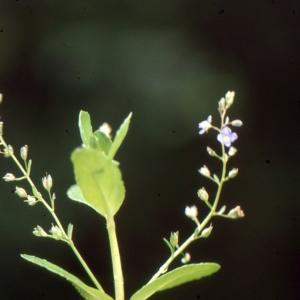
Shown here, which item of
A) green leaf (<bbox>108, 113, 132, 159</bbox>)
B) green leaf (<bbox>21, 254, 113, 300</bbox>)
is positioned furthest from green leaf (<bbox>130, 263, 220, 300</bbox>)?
green leaf (<bbox>108, 113, 132, 159</bbox>)

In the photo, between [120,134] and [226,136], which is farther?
[226,136]

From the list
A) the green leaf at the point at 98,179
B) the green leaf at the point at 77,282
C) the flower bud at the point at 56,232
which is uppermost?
the green leaf at the point at 98,179

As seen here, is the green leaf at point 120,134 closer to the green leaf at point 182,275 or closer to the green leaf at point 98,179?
the green leaf at point 98,179

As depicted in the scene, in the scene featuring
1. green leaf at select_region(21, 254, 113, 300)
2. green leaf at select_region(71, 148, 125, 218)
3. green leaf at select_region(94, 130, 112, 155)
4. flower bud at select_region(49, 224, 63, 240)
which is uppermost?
green leaf at select_region(94, 130, 112, 155)

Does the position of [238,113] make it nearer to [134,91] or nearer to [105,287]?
[134,91]

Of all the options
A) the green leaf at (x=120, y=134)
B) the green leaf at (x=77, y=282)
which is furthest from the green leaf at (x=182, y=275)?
the green leaf at (x=120, y=134)

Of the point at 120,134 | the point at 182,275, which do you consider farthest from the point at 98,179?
the point at 182,275

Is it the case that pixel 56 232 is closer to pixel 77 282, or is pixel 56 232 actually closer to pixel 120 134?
pixel 77 282

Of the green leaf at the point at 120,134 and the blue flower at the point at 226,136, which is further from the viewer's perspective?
the blue flower at the point at 226,136

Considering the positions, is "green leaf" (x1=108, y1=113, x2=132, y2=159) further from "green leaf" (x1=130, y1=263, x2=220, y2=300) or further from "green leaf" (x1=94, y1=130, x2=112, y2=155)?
"green leaf" (x1=130, y1=263, x2=220, y2=300)
